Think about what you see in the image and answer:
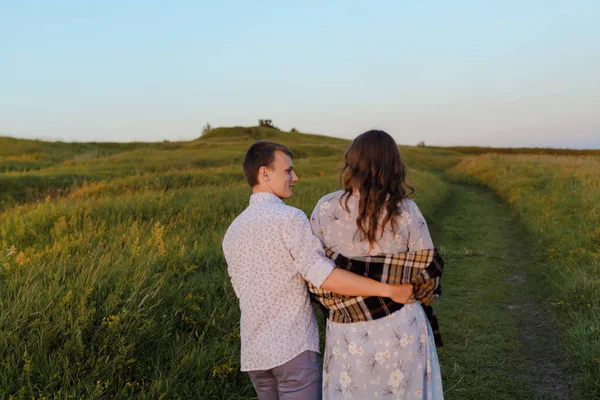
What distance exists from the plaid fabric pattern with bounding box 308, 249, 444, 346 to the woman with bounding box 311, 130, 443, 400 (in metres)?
0.04

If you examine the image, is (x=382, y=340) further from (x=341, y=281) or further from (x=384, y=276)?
(x=341, y=281)

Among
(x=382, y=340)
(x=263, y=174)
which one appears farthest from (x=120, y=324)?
(x=382, y=340)

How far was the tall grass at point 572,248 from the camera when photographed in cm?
482

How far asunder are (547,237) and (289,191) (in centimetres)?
905

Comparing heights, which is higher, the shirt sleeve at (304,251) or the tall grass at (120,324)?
the shirt sleeve at (304,251)

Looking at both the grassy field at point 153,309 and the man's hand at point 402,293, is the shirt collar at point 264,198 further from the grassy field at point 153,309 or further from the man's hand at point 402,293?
the man's hand at point 402,293

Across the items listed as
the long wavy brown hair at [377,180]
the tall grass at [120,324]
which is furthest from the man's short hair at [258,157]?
the tall grass at [120,324]

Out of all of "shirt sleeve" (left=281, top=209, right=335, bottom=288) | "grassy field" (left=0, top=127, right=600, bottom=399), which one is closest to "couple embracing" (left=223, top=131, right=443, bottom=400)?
"shirt sleeve" (left=281, top=209, right=335, bottom=288)

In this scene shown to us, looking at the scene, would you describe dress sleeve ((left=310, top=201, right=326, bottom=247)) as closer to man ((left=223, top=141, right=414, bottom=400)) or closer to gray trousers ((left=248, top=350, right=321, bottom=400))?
man ((left=223, top=141, right=414, bottom=400))

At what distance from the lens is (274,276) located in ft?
7.98

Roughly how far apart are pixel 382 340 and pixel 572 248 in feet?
24.5

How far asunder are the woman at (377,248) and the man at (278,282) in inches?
9.3

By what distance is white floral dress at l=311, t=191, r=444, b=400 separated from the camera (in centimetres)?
262

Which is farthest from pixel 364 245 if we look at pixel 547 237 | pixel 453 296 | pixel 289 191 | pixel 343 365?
pixel 547 237
